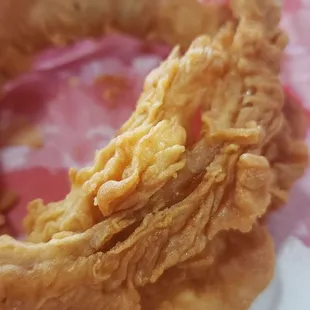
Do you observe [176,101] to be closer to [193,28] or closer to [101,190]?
[101,190]

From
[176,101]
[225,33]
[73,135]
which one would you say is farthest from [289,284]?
[73,135]

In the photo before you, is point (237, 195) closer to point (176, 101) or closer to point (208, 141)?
point (208, 141)

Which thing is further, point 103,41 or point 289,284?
point 103,41

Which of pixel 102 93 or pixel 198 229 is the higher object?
pixel 102 93

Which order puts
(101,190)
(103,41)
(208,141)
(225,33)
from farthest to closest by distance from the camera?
(103,41) → (225,33) → (208,141) → (101,190)

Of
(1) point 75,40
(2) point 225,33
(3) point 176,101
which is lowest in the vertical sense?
(3) point 176,101

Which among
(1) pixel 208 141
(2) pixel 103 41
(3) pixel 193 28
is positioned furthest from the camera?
(2) pixel 103 41

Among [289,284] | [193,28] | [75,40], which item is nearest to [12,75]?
[75,40]
